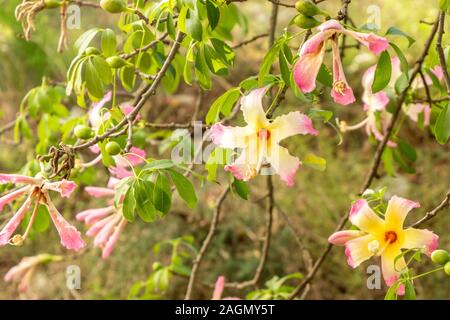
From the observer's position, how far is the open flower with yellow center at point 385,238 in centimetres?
93

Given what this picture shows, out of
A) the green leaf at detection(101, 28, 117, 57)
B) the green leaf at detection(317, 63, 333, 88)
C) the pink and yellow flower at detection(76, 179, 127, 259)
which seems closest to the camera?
the green leaf at detection(317, 63, 333, 88)

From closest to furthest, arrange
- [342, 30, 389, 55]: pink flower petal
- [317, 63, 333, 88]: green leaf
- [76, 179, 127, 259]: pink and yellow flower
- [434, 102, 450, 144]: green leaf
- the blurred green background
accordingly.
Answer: [342, 30, 389, 55]: pink flower petal, [317, 63, 333, 88]: green leaf, [434, 102, 450, 144]: green leaf, [76, 179, 127, 259]: pink and yellow flower, the blurred green background

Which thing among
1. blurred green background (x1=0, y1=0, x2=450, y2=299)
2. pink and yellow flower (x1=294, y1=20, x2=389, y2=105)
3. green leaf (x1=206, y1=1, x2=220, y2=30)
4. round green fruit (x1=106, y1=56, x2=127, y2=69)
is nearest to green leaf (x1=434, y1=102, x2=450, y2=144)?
pink and yellow flower (x1=294, y1=20, x2=389, y2=105)

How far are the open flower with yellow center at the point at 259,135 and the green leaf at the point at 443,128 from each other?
18 cm

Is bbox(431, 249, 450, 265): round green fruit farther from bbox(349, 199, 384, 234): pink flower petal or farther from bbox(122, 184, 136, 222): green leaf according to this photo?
bbox(122, 184, 136, 222): green leaf

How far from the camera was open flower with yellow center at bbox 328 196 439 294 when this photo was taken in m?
0.93

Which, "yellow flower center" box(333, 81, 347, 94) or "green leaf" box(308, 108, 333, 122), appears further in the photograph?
"green leaf" box(308, 108, 333, 122)

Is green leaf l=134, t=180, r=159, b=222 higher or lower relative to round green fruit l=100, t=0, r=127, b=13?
lower

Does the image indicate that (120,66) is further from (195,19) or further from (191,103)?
(191,103)

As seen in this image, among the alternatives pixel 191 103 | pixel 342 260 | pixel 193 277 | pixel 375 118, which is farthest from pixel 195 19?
pixel 191 103

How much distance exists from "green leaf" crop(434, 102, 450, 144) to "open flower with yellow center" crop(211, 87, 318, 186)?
18 centimetres

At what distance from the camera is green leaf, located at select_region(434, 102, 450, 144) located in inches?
36.9

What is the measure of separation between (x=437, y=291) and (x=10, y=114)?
6.90ft

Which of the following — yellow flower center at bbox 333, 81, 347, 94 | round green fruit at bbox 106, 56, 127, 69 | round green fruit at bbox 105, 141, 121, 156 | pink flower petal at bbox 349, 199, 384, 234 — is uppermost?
round green fruit at bbox 106, 56, 127, 69
